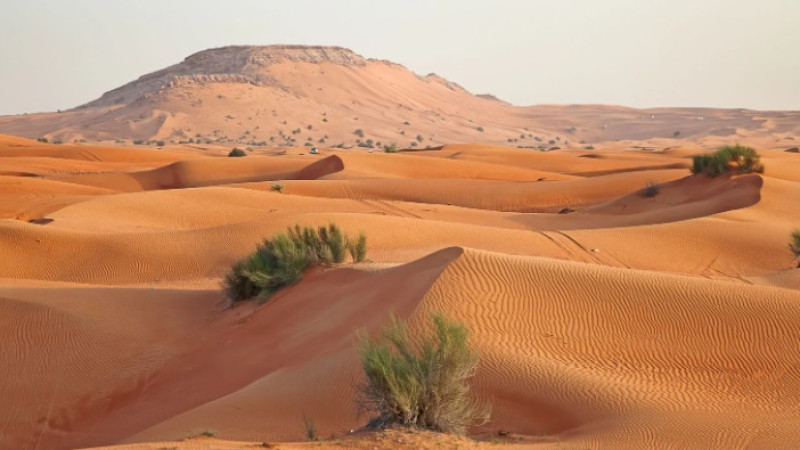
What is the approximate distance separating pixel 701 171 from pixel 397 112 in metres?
81.0

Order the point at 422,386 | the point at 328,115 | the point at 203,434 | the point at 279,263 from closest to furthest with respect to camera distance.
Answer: the point at 422,386, the point at 203,434, the point at 279,263, the point at 328,115

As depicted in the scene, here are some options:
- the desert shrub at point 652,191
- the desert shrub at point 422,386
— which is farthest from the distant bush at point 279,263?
the desert shrub at point 652,191

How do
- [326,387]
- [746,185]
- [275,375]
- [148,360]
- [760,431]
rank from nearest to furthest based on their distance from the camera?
[760,431] < [326,387] < [275,375] < [148,360] < [746,185]

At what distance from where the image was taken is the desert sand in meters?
8.62

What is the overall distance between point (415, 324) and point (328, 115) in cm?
9215

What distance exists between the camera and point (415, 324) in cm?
1019

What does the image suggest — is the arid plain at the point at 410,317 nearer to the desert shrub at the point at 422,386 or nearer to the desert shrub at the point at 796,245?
the desert shrub at the point at 422,386

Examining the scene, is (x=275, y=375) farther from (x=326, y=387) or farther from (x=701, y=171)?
(x=701, y=171)

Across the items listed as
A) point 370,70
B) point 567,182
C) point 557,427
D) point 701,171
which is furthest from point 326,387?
point 370,70

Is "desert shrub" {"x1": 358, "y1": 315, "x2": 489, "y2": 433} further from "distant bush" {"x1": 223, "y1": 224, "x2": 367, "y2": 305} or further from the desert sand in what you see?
"distant bush" {"x1": 223, "y1": 224, "x2": 367, "y2": 305}

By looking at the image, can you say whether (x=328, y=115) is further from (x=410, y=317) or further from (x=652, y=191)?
(x=410, y=317)

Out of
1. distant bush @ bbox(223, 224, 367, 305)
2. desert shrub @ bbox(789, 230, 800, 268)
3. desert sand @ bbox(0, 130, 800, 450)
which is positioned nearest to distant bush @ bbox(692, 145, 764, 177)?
desert sand @ bbox(0, 130, 800, 450)

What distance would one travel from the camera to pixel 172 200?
26500mm

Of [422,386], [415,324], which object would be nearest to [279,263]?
[415,324]
